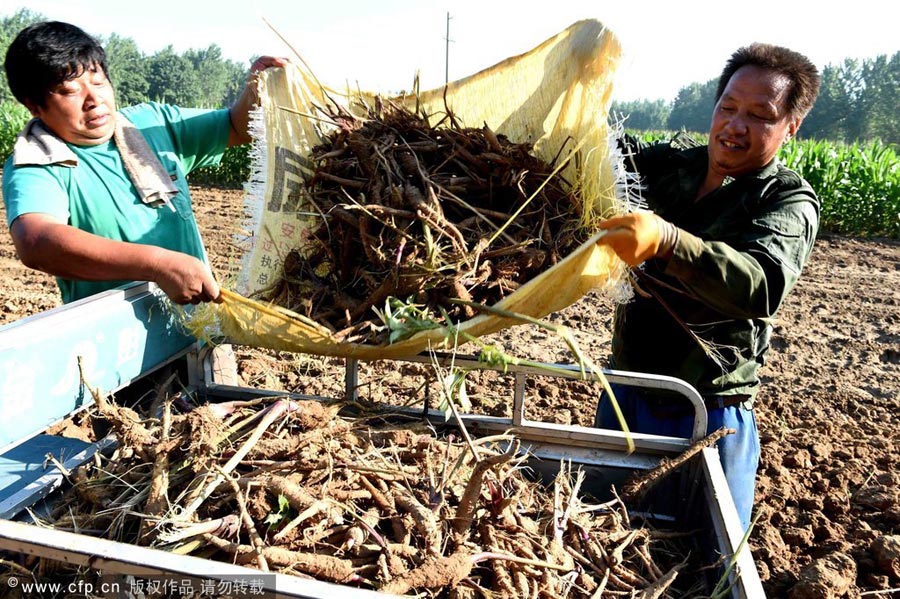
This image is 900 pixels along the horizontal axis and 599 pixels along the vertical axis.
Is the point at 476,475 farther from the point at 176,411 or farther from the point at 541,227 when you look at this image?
the point at 176,411

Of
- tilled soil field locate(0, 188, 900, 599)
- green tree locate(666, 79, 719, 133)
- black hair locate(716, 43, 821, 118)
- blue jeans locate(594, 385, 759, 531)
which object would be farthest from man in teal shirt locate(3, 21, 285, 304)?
green tree locate(666, 79, 719, 133)

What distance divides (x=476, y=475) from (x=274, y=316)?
0.73 m

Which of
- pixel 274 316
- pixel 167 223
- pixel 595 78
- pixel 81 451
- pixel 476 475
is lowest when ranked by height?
pixel 81 451

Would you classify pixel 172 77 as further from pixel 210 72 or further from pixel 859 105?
pixel 859 105

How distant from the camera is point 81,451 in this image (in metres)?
1.73

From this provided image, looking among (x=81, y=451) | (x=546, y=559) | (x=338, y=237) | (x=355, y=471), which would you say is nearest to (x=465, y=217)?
(x=338, y=237)

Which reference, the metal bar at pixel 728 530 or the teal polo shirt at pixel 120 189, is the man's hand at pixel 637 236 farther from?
the teal polo shirt at pixel 120 189

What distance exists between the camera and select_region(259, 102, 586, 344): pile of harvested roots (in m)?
1.81

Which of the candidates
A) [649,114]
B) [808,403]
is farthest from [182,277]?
[649,114]

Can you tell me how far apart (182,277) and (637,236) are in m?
1.23

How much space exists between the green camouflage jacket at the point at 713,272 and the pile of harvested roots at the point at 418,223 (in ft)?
1.17

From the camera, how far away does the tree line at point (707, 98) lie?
2562 inches

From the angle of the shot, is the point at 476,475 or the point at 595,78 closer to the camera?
the point at 476,475

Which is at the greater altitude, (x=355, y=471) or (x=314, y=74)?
(x=314, y=74)
